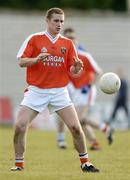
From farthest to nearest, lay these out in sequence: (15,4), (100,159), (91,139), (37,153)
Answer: (15,4)
(91,139)
(37,153)
(100,159)

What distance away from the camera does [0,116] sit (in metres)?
29.0

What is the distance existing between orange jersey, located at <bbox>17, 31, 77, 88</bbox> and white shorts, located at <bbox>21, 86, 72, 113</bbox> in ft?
0.26

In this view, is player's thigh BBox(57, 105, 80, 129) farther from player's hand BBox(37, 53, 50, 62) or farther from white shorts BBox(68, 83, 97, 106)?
white shorts BBox(68, 83, 97, 106)

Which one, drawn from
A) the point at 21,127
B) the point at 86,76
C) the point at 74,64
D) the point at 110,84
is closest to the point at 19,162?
the point at 21,127

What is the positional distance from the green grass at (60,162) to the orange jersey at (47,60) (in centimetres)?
139

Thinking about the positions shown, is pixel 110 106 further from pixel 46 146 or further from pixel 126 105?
pixel 46 146

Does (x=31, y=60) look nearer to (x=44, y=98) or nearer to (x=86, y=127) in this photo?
(x=44, y=98)

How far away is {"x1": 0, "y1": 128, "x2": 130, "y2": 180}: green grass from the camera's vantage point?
1098cm

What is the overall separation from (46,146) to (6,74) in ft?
66.2

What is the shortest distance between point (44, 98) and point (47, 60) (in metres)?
0.58

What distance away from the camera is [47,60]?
37.7 feet

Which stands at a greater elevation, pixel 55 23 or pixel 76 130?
pixel 55 23

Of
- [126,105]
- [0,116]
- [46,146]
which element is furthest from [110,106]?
[46,146]

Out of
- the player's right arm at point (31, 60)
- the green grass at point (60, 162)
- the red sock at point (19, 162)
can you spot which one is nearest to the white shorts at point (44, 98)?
the player's right arm at point (31, 60)
